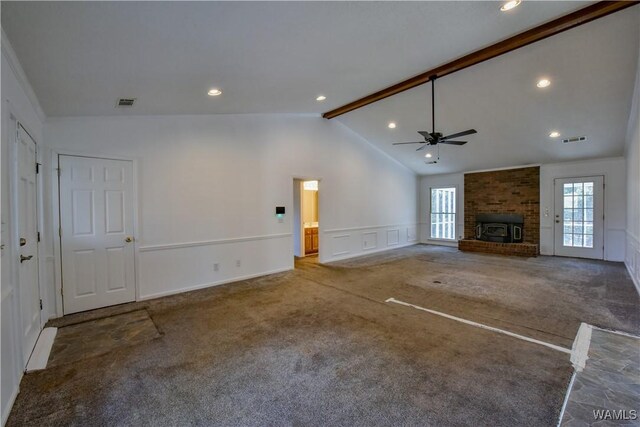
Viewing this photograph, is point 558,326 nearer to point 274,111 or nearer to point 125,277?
point 274,111

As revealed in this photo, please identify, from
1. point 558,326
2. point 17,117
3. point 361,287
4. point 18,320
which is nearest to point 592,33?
point 558,326

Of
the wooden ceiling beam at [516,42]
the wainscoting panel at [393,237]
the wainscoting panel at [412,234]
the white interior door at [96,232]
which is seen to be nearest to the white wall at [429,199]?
the wainscoting panel at [412,234]

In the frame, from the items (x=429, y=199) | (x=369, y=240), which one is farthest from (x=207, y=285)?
(x=429, y=199)

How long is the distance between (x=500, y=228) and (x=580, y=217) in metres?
1.68

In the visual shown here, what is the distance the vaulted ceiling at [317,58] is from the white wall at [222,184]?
35cm

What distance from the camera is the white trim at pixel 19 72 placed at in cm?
204

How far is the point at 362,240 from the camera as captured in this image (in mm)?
7570

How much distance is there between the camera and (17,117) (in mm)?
2447

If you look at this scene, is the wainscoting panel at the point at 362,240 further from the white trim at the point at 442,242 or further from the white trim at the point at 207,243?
the white trim at the point at 207,243

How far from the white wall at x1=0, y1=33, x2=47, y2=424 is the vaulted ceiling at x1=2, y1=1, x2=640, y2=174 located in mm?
163

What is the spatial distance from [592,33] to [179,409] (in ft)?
17.4

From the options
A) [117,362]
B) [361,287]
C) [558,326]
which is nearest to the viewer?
[117,362]

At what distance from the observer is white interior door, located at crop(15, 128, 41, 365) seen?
256cm

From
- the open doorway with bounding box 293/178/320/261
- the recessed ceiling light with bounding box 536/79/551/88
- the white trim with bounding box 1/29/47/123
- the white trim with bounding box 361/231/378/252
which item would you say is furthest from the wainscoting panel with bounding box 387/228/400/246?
the white trim with bounding box 1/29/47/123
